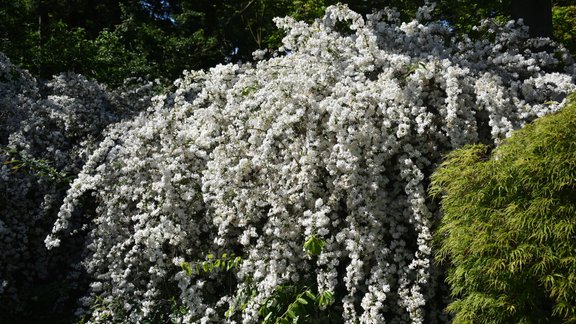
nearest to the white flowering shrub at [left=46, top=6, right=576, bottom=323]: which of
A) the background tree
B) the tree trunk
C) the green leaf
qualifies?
the green leaf

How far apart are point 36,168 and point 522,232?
414 centimetres

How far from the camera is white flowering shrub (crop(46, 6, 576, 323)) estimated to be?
12.6ft

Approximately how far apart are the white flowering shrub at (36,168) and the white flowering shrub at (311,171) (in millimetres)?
593

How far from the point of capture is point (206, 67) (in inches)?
467

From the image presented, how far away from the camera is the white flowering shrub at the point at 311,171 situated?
3.84 meters

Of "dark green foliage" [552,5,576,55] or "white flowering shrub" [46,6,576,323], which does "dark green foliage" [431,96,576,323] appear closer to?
"white flowering shrub" [46,6,576,323]

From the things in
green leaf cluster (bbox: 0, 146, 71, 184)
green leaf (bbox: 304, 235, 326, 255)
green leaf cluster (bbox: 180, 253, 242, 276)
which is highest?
green leaf cluster (bbox: 0, 146, 71, 184)

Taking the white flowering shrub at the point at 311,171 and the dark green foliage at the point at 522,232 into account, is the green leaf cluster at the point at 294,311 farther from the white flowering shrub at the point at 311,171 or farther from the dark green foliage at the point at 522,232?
the dark green foliage at the point at 522,232

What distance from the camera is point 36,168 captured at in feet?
18.1

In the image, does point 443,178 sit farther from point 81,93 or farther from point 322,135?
point 81,93

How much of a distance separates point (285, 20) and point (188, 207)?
1564 millimetres

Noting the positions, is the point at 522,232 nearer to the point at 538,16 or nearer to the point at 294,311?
the point at 294,311

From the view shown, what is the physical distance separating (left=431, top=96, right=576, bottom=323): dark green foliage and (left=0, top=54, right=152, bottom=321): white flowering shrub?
12.1 feet

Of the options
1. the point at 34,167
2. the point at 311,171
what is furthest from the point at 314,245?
the point at 34,167
